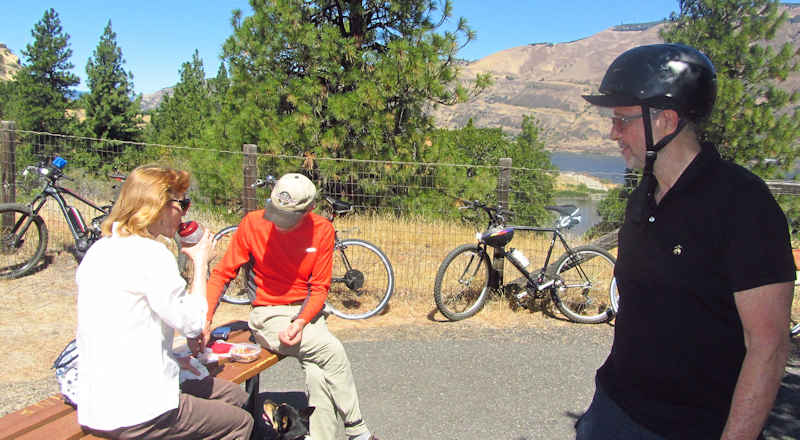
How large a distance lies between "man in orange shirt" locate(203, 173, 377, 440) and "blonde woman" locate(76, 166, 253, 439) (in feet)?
3.09

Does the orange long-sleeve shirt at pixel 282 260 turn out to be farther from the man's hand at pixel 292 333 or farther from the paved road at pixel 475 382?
the paved road at pixel 475 382

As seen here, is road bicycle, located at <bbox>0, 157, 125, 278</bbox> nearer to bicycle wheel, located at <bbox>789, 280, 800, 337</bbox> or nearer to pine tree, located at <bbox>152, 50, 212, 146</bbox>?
bicycle wheel, located at <bbox>789, 280, 800, 337</bbox>

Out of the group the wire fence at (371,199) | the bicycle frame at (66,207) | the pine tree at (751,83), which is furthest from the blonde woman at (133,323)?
the pine tree at (751,83)

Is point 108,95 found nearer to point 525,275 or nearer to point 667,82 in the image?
point 525,275

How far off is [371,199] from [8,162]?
4.48m

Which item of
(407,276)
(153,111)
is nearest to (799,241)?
(407,276)

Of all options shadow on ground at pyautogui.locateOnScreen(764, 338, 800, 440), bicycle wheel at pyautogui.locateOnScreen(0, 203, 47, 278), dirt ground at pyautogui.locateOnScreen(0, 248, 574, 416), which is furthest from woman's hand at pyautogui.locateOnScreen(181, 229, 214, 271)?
bicycle wheel at pyautogui.locateOnScreen(0, 203, 47, 278)

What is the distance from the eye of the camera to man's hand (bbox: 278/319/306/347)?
11.0 feet

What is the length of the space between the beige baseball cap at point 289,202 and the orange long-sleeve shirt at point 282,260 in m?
0.18

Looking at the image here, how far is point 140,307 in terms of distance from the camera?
7.52 feet

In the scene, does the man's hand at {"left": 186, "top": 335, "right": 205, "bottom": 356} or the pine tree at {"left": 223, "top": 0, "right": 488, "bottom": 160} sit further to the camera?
the pine tree at {"left": 223, "top": 0, "right": 488, "bottom": 160}

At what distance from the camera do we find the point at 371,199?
7844mm

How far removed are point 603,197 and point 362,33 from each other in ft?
15.6

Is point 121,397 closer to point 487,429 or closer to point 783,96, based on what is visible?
point 487,429
